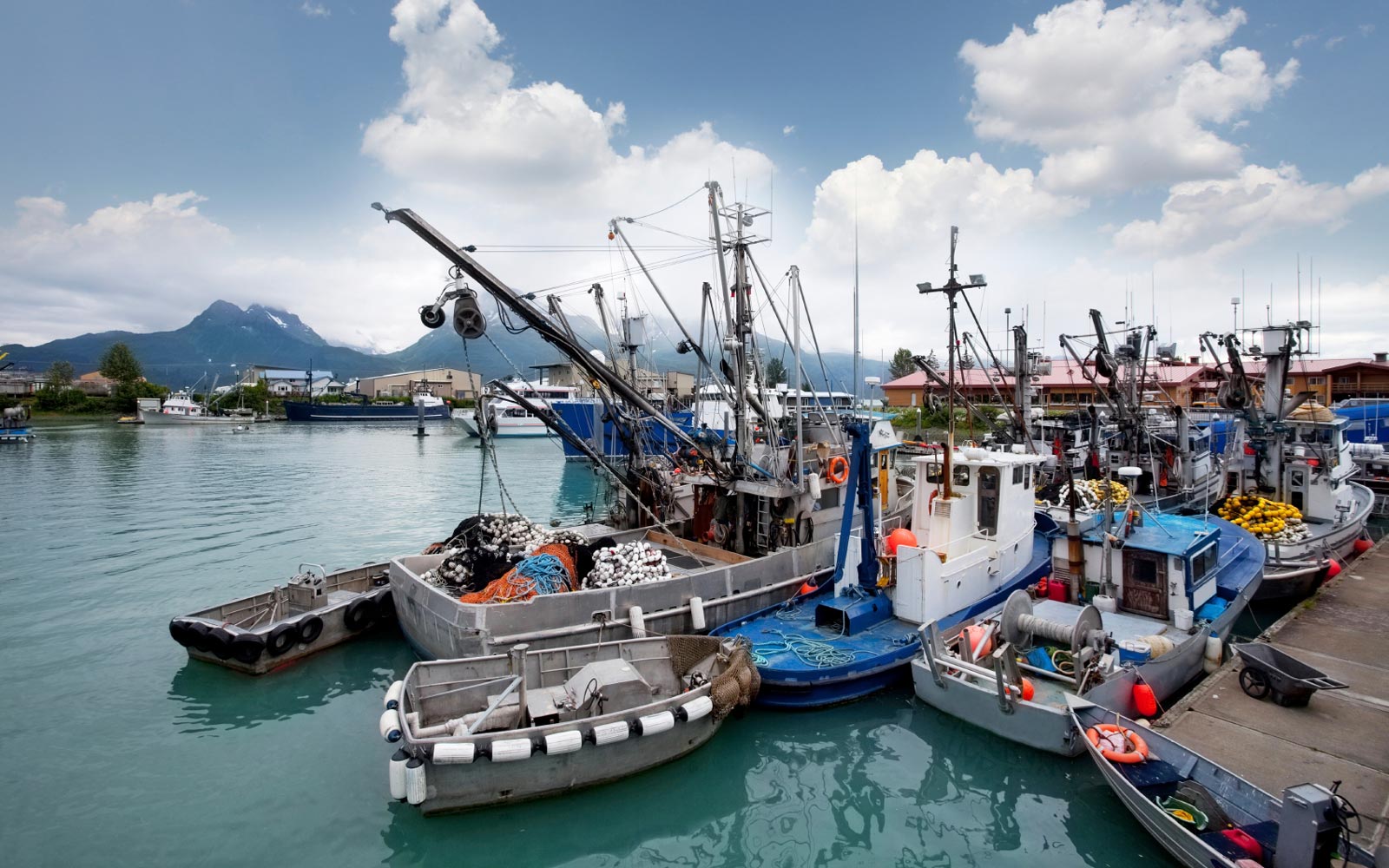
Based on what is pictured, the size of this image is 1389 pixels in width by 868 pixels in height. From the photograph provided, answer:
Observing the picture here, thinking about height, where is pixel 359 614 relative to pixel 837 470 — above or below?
below

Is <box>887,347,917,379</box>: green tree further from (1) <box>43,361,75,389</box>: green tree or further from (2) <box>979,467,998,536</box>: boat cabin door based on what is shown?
(1) <box>43,361,75,389</box>: green tree

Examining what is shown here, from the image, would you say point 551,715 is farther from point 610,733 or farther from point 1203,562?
point 1203,562

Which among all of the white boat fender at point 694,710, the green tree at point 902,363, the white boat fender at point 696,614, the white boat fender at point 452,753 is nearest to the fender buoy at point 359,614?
the white boat fender at point 696,614

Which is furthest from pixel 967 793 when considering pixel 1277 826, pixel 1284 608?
pixel 1284 608

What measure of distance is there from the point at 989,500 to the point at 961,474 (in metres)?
0.65

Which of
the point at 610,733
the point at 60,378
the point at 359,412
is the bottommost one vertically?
the point at 610,733

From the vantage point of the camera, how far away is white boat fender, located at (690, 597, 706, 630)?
1038 centimetres

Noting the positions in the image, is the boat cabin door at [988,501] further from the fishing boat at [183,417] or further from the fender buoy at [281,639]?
the fishing boat at [183,417]

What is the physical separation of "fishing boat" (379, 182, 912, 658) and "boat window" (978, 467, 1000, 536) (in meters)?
1.85

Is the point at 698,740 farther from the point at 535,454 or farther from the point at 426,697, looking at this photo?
the point at 535,454

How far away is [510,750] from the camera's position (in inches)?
268

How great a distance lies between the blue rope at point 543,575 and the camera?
1006cm

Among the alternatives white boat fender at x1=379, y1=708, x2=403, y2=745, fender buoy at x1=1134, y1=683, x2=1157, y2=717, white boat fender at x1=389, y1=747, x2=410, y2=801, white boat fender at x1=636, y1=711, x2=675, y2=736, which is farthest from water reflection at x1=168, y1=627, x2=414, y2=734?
Answer: fender buoy at x1=1134, y1=683, x2=1157, y2=717

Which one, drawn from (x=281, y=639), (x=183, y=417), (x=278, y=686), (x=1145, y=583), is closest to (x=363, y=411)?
(x=183, y=417)
